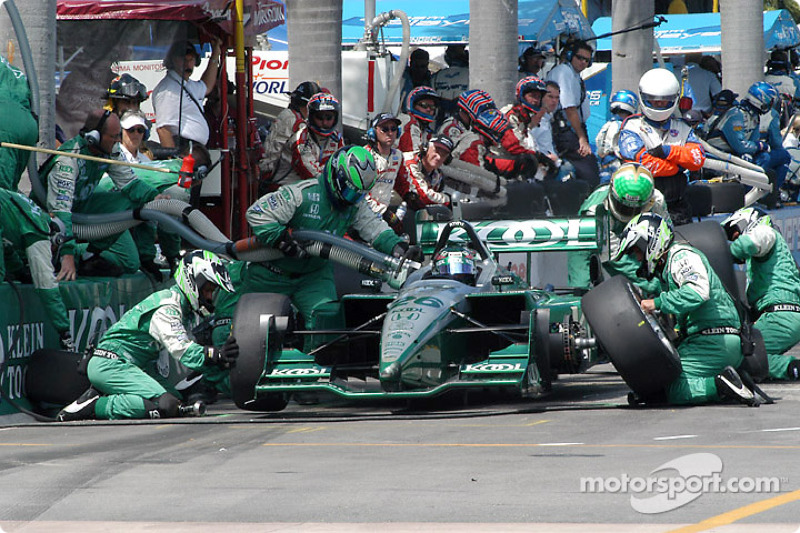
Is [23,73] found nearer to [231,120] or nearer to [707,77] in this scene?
[231,120]

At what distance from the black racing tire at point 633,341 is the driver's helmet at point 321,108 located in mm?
3854

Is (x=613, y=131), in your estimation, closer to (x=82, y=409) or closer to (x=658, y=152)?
(x=658, y=152)

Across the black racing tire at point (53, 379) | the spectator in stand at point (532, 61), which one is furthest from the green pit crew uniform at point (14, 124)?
the spectator in stand at point (532, 61)

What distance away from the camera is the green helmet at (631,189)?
455 inches

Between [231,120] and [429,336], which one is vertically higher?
[231,120]

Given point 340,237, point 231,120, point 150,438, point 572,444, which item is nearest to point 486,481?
point 572,444

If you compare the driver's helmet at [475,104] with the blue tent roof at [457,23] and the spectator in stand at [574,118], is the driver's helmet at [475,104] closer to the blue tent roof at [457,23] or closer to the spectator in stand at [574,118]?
the spectator in stand at [574,118]

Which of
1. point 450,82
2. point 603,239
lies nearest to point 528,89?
point 603,239

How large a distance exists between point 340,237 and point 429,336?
1.73m

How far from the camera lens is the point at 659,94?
13.8 metres

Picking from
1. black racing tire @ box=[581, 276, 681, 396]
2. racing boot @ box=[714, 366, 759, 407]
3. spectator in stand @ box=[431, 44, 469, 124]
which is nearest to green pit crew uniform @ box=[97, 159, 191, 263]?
black racing tire @ box=[581, 276, 681, 396]

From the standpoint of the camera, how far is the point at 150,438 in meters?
8.84

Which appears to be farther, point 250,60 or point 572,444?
point 250,60
